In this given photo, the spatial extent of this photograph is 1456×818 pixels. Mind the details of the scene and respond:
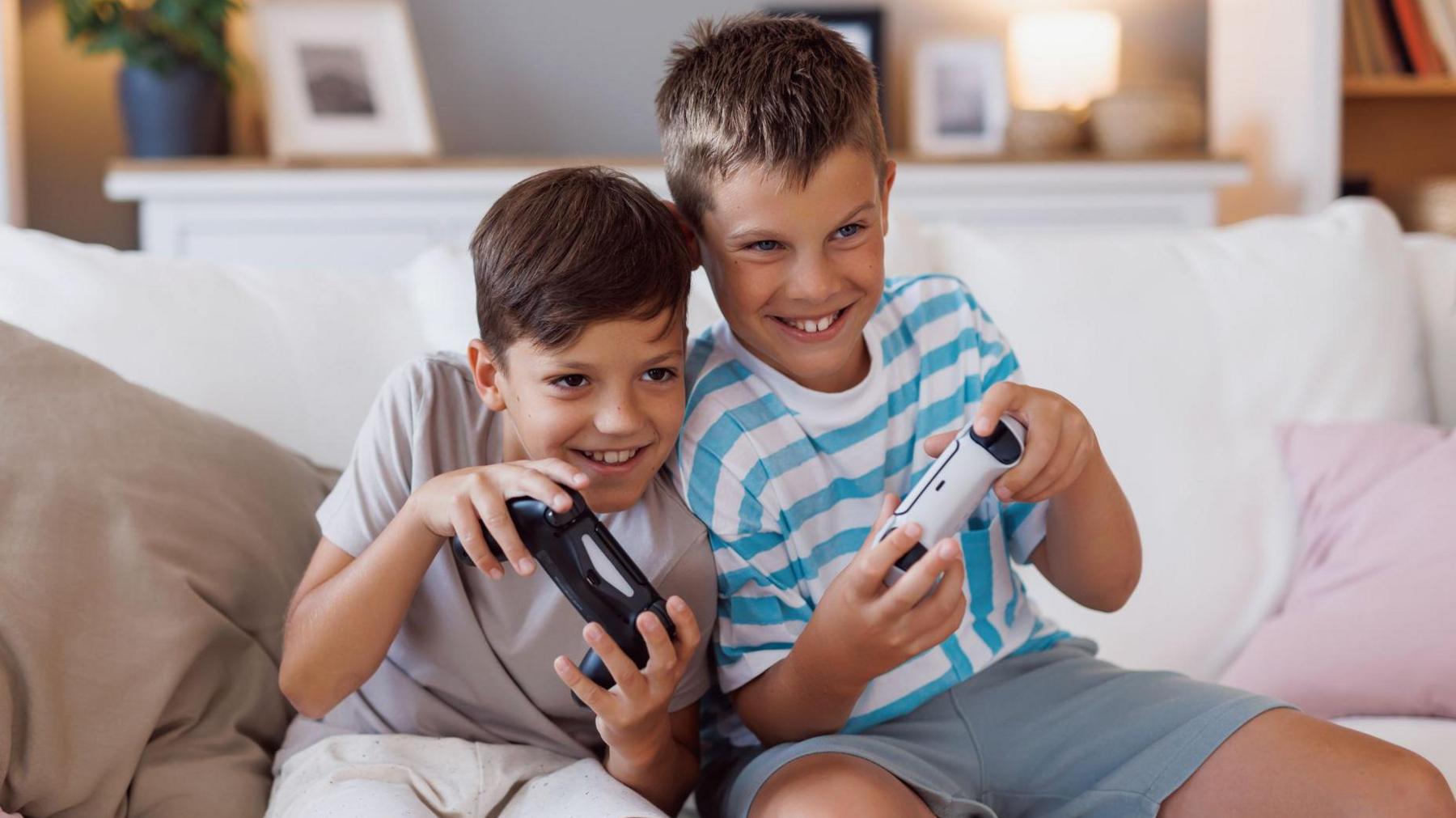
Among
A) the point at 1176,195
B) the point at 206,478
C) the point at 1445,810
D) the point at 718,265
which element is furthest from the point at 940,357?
the point at 1176,195

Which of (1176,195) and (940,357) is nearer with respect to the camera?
(940,357)

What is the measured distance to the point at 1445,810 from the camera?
866mm

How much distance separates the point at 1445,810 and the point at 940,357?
1.59ft

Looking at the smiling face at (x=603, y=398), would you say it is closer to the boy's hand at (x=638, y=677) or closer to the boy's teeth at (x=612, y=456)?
the boy's teeth at (x=612, y=456)

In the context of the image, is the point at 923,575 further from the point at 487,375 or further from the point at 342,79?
the point at 342,79

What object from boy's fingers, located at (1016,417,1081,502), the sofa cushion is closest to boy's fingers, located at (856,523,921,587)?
boy's fingers, located at (1016,417,1081,502)

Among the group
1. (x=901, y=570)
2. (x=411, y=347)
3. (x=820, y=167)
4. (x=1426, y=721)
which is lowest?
(x=1426, y=721)

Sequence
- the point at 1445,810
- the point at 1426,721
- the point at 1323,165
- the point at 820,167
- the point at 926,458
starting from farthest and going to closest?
the point at 1323,165, the point at 1426,721, the point at 926,458, the point at 820,167, the point at 1445,810

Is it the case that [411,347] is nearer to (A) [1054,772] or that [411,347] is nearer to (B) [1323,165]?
(A) [1054,772]

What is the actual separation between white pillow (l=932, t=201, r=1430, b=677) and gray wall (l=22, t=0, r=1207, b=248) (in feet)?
5.01

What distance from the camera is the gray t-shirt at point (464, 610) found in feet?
3.38

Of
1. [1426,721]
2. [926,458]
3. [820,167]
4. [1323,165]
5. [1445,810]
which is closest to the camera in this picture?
[1445,810]

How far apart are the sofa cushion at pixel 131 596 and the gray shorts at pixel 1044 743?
0.40 meters

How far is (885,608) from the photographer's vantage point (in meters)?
0.88
